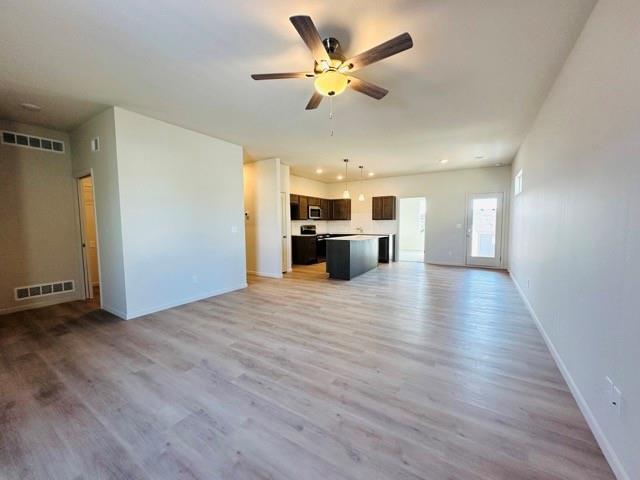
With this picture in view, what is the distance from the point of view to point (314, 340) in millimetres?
3033

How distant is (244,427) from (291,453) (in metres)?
0.40

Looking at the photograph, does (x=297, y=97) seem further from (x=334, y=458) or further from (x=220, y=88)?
(x=334, y=458)

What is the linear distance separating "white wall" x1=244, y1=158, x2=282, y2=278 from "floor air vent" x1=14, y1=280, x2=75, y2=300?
3514 millimetres

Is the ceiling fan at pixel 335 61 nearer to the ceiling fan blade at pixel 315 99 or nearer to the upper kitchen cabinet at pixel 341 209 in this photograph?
the ceiling fan blade at pixel 315 99

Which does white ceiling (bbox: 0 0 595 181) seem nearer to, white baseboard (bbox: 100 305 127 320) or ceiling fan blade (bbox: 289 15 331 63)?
ceiling fan blade (bbox: 289 15 331 63)

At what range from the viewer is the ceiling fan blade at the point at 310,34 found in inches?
65.4

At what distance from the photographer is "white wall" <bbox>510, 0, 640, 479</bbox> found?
4.47 ft

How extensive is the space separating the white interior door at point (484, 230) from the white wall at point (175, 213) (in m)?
6.42

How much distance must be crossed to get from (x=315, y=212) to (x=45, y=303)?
6.73 metres

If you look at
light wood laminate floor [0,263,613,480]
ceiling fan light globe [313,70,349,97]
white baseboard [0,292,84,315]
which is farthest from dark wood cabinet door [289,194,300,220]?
ceiling fan light globe [313,70,349,97]

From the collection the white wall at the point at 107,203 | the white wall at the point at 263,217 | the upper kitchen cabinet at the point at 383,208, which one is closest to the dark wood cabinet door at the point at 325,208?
the upper kitchen cabinet at the point at 383,208

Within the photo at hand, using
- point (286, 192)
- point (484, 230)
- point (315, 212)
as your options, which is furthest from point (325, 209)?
point (484, 230)

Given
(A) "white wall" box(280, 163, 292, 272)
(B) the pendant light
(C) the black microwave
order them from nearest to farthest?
(B) the pendant light, (A) "white wall" box(280, 163, 292, 272), (C) the black microwave

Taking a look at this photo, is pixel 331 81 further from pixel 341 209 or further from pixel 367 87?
pixel 341 209
